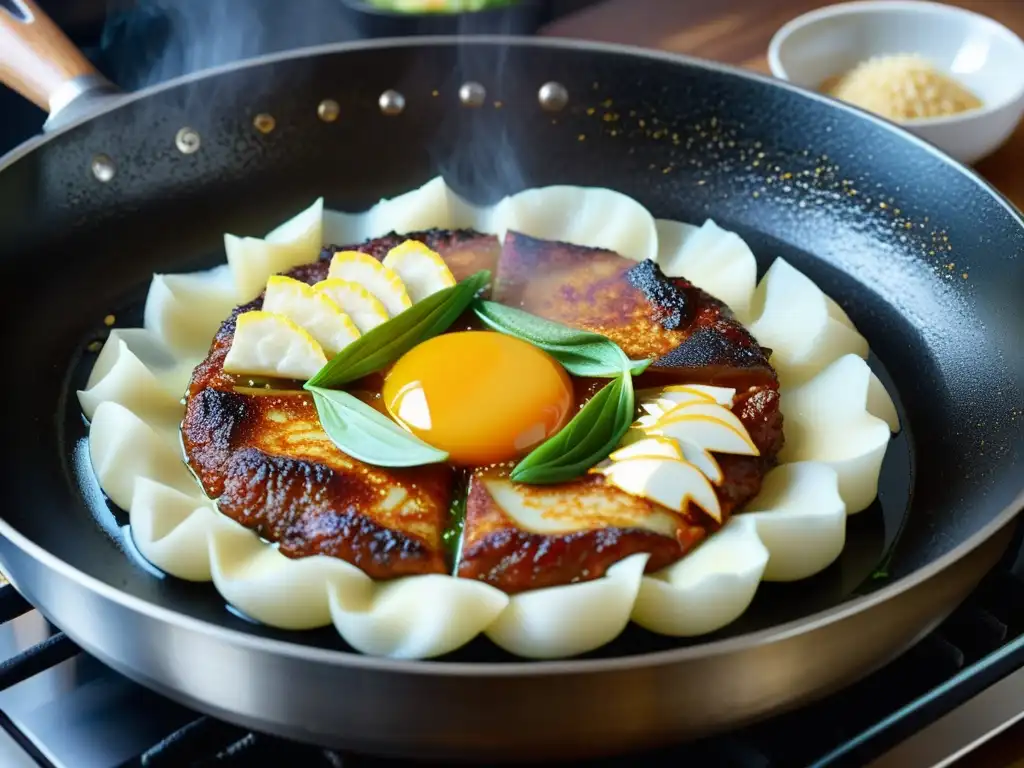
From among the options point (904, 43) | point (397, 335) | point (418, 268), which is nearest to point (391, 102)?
point (418, 268)

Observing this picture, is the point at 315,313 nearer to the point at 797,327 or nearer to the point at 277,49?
the point at 797,327

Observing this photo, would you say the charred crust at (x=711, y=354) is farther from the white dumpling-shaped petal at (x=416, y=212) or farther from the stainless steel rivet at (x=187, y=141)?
the stainless steel rivet at (x=187, y=141)

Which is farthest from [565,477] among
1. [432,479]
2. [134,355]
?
[134,355]

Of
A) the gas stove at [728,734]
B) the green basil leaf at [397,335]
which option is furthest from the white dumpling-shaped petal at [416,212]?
the gas stove at [728,734]

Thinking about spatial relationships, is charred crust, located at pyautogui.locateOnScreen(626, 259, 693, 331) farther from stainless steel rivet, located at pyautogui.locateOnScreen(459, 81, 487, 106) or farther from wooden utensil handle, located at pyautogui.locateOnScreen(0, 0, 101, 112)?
wooden utensil handle, located at pyautogui.locateOnScreen(0, 0, 101, 112)

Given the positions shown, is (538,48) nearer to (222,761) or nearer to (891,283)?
(891,283)

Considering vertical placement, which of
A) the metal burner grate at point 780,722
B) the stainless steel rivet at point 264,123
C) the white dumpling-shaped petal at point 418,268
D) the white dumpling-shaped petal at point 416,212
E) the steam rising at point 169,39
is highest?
the steam rising at point 169,39
